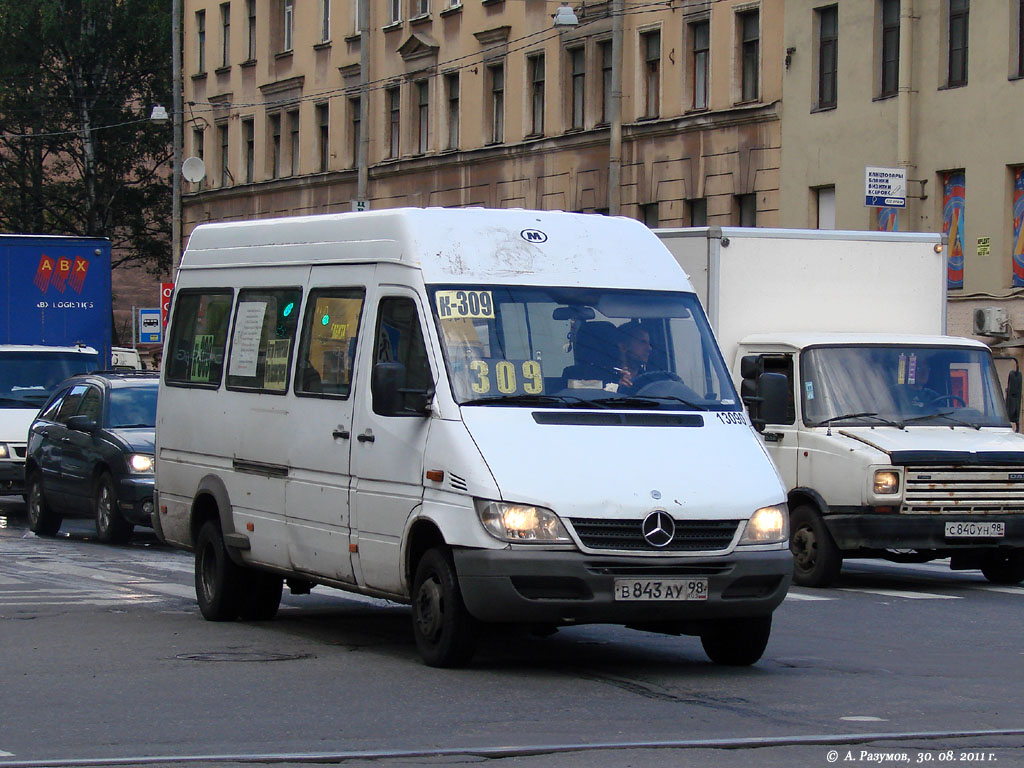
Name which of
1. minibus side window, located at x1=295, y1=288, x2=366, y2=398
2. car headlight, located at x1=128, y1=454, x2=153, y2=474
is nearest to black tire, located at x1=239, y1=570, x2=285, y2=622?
minibus side window, located at x1=295, y1=288, x2=366, y2=398

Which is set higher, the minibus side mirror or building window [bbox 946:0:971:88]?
building window [bbox 946:0:971:88]

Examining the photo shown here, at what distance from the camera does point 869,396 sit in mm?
16344

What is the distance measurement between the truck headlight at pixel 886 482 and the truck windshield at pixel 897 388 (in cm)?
61

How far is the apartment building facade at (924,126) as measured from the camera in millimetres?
33875

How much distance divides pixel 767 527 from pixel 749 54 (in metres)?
30.9

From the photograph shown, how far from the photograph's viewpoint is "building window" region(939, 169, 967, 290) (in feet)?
114

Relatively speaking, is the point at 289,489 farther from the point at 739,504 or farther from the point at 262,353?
the point at 739,504

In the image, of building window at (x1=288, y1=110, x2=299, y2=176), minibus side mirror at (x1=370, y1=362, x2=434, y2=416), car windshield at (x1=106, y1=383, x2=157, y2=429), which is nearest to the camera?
minibus side mirror at (x1=370, y1=362, x2=434, y2=416)

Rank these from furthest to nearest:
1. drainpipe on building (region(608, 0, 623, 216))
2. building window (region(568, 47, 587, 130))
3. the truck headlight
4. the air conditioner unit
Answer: building window (region(568, 47, 587, 130)) → the air conditioner unit → drainpipe on building (region(608, 0, 623, 216)) → the truck headlight

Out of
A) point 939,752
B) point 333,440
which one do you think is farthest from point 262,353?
point 939,752

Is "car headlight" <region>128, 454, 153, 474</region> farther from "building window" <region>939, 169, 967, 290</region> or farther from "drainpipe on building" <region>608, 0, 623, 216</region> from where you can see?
"building window" <region>939, 169, 967, 290</region>

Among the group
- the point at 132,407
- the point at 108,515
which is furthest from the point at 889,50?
the point at 108,515

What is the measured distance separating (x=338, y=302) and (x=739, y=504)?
2815 millimetres

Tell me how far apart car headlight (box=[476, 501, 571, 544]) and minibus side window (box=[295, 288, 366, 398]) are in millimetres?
1776
